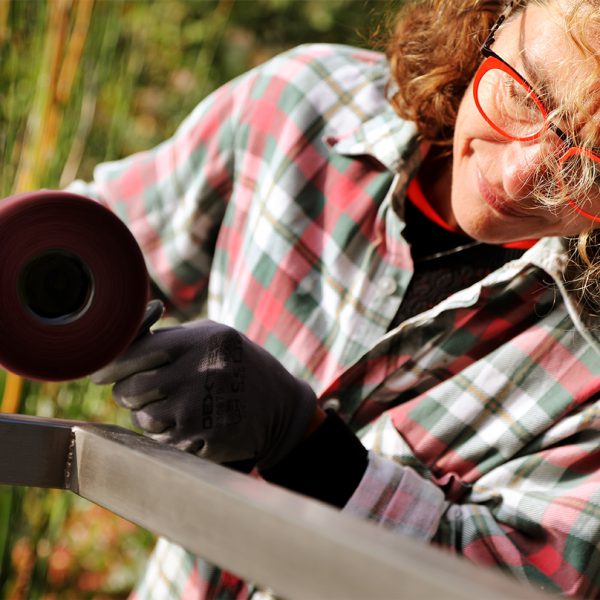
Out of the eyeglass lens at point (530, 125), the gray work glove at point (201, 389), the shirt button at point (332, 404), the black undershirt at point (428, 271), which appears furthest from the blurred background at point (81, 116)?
the gray work glove at point (201, 389)

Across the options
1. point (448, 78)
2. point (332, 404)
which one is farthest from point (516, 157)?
point (332, 404)

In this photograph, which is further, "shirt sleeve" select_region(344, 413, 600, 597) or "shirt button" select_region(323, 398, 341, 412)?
"shirt button" select_region(323, 398, 341, 412)

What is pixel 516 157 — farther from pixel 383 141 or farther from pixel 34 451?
pixel 34 451

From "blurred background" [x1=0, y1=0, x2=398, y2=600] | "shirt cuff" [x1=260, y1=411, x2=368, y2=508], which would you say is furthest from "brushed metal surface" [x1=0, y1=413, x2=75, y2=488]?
"blurred background" [x1=0, y1=0, x2=398, y2=600]

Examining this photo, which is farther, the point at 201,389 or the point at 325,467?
the point at 325,467

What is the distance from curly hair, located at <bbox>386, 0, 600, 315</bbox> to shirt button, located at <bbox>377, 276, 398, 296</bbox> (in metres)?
0.25

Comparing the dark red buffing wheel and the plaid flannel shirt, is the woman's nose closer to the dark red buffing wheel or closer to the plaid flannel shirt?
the plaid flannel shirt

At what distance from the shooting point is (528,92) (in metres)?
1.13

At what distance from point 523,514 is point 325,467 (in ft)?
1.01

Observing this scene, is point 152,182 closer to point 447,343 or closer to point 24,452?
point 447,343

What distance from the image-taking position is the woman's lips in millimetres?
1175

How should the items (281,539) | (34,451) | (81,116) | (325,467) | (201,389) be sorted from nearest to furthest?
(281,539) < (34,451) < (201,389) < (325,467) < (81,116)

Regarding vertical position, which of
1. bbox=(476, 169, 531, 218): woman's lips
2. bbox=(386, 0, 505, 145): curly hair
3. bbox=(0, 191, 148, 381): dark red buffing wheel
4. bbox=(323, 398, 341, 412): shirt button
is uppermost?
bbox=(386, 0, 505, 145): curly hair

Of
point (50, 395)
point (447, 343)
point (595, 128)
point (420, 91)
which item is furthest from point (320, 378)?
point (50, 395)
